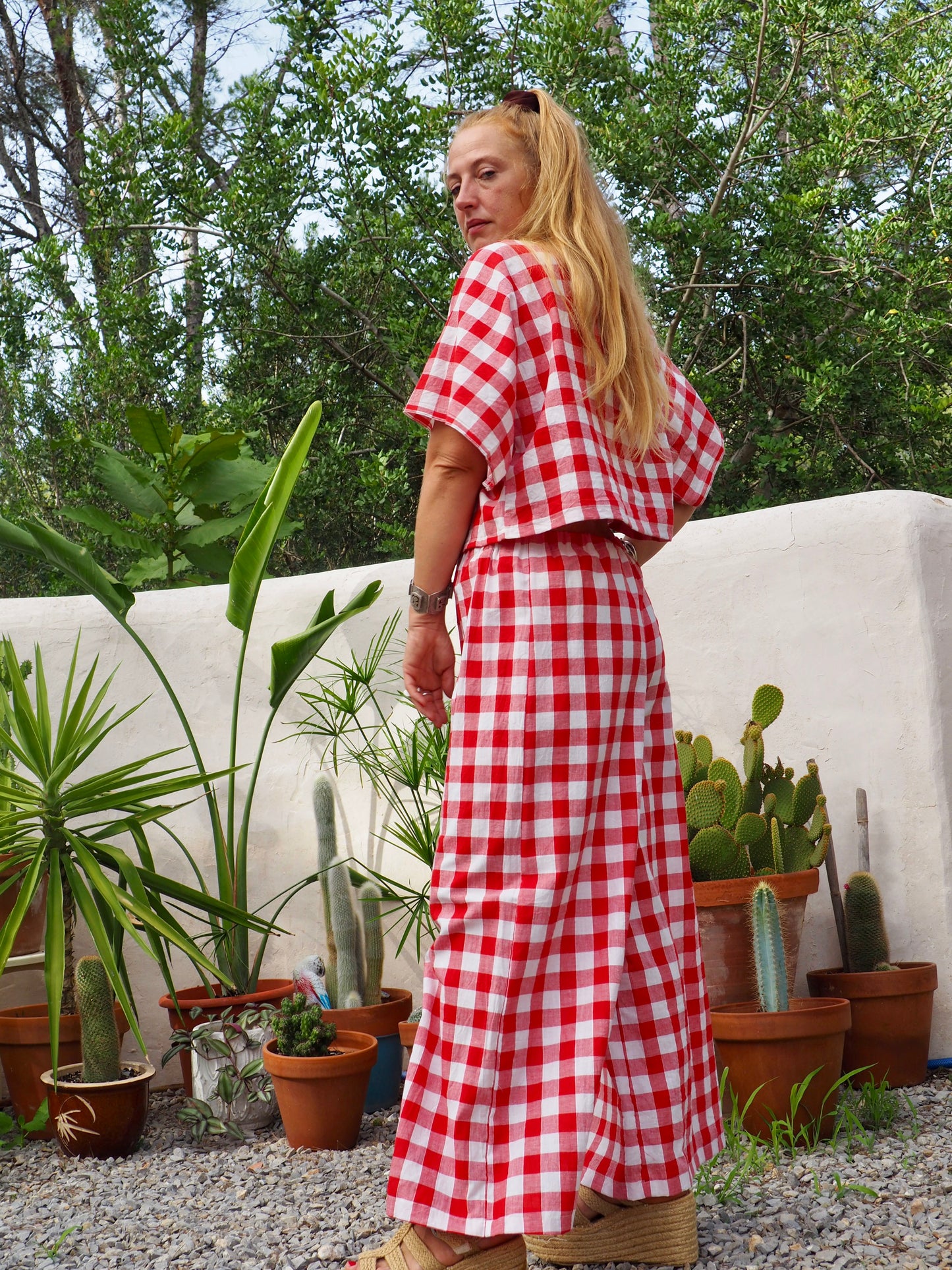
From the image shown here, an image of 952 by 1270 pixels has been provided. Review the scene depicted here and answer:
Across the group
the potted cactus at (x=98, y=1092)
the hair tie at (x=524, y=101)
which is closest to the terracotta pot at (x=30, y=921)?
the potted cactus at (x=98, y=1092)

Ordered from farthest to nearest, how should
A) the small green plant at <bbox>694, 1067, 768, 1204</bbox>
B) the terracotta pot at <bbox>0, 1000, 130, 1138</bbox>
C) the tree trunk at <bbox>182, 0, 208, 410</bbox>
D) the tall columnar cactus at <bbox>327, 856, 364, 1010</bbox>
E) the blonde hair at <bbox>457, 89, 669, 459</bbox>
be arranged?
the tree trunk at <bbox>182, 0, 208, 410</bbox> < the tall columnar cactus at <bbox>327, 856, 364, 1010</bbox> < the terracotta pot at <bbox>0, 1000, 130, 1138</bbox> < the small green plant at <bbox>694, 1067, 768, 1204</bbox> < the blonde hair at <bbox>457, 89, 669, 459</bbox>

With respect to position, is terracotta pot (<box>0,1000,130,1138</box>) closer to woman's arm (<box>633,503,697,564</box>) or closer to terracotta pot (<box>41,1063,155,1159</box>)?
terracotta pot (<box>41,1063,155,1159</box>)

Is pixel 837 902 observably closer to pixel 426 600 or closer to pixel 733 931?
pixel 733 931

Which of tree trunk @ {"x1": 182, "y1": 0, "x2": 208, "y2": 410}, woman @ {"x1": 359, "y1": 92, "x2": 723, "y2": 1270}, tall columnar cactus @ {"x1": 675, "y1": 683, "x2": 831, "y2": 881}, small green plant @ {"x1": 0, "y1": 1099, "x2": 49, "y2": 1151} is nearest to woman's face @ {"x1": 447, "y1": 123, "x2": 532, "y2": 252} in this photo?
woman @ {"x1": 359, "y1": 92, "x2": 723, "y2": 1270}

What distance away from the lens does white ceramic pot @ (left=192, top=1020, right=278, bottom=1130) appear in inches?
112

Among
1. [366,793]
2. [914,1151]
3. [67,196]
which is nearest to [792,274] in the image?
[366,793]

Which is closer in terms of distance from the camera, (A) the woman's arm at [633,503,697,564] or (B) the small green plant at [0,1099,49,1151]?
(A) the woman's arm at [633,503,697,564]

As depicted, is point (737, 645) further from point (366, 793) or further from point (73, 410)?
point (73, 410)

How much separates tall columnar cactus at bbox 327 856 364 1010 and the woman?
4.04ft

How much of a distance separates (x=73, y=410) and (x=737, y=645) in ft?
15.6

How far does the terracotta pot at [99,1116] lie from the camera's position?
2.72m

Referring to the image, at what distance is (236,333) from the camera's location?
5.83 meters

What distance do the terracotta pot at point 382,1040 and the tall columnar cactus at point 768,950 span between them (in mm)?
968

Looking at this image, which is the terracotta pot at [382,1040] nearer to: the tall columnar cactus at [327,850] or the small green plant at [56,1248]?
the tall columnar cactus at [327,850]
